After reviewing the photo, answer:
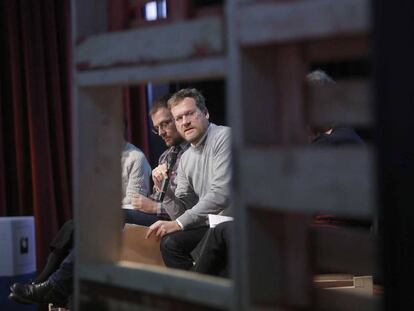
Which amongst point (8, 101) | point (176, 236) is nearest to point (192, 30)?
point (176, 236)

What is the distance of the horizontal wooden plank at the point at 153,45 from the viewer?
53.6 inches

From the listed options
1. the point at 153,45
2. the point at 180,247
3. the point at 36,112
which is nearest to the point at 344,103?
the point at 153,45

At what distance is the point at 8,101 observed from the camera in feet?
16.2

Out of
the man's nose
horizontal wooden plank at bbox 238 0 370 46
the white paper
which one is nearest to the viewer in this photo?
horizontal wooden plank at bbox 238 0 370 46

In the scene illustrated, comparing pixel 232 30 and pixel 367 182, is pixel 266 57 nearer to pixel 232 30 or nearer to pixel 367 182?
pixel 232 30

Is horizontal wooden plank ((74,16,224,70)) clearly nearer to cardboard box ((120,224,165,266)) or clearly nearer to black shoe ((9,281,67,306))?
cardboard box ((120,224,165,266))

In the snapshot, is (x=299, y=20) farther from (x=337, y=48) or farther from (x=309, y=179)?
(x=309, y=179)

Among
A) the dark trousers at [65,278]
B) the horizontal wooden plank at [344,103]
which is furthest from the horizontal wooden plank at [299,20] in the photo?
the dark trousers at [65,278]

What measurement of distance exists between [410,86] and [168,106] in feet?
8.35

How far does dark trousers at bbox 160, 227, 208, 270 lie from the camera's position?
323 cm

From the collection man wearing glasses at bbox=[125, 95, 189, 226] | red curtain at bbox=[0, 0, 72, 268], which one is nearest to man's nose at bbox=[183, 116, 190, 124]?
man wearing glasses at bbox=[125, 95, 189, 226]

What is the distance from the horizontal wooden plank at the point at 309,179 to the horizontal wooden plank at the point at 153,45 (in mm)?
214

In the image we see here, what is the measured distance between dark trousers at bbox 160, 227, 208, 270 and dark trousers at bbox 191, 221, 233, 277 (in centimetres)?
15

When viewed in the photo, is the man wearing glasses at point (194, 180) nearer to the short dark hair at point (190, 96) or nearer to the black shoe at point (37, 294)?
the short dark hair at point (190, 96)
